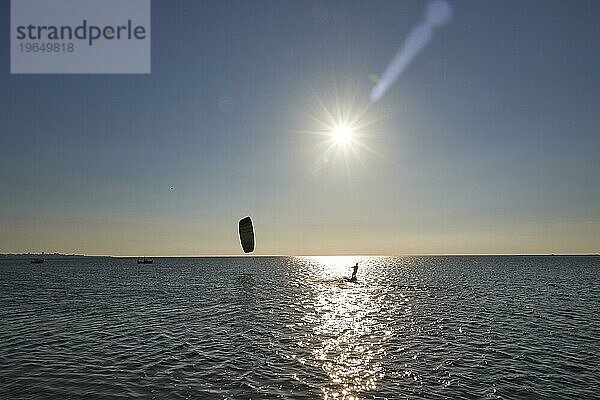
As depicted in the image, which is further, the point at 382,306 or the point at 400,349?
the point at 382,306

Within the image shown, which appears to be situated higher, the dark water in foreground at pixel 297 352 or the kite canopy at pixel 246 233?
the kite canopy at pixel 246 233

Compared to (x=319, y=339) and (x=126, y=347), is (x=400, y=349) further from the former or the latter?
(x=126, y=347)

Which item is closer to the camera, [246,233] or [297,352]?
[297,352]

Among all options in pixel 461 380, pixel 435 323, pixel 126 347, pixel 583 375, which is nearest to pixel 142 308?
pixel 126 347

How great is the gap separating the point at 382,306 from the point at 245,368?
27626mm

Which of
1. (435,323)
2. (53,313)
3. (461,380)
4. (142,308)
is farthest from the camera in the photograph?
(142,308)

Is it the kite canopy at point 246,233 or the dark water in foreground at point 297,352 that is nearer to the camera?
the dark water in foreground at point 297,352

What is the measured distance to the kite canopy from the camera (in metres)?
74.7

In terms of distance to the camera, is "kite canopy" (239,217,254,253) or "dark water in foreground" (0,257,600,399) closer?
"dark water in foreground" (0,257,600,399)

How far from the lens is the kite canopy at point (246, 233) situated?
2940 inches

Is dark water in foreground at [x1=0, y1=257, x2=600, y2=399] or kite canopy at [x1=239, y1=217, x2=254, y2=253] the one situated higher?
kite canopy at [x1=239, y1=217, x2=254, y2=253]

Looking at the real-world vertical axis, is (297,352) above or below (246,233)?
below

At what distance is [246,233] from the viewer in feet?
250

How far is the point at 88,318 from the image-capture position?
35.0 m
